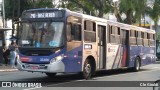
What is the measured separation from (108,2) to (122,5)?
2.24 m

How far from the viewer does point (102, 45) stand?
1945cm

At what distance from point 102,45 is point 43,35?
4.43 metres

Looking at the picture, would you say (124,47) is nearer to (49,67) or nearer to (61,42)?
(61,42)

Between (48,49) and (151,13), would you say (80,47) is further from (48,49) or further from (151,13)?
(151,13)

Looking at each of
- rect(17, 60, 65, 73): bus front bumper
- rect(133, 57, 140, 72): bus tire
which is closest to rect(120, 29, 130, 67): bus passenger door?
rect(133, 57, 140, 72): bus tire

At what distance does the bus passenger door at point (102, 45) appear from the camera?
19.1 metres

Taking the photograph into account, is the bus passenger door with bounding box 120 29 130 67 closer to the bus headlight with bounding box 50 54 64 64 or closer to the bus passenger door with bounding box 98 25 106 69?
the bus passenger door with bounding box 98 25 106 69

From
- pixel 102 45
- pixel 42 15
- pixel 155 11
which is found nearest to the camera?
pixel 42 15

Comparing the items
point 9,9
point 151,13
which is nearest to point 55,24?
point 9,9

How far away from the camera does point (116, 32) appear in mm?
21172

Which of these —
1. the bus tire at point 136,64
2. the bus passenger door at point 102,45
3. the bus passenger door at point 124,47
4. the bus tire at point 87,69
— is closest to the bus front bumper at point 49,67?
the bus tire at point 87,69

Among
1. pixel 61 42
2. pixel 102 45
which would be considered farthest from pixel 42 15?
pixel 102 45

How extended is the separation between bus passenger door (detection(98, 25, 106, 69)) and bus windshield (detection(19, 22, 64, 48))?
12.0 ft

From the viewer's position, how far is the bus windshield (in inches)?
620
